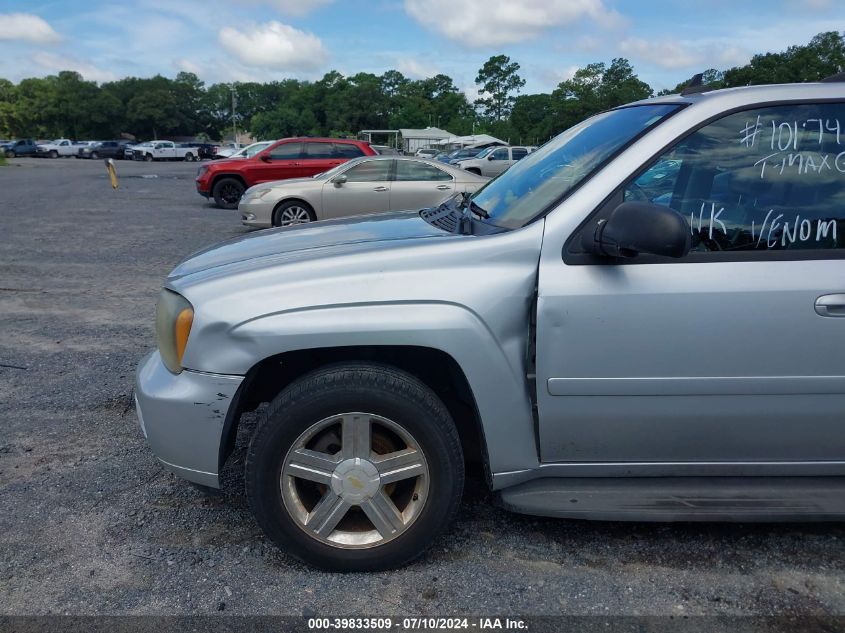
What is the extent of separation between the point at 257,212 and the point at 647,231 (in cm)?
1010

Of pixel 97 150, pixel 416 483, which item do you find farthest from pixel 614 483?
pixel 97 150

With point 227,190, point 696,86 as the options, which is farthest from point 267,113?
point 696,86

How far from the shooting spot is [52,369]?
511 centimetres

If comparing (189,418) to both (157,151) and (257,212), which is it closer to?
(257,212)

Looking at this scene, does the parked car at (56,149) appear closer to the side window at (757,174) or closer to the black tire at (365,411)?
the black tire at (365,411)

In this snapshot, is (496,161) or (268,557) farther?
(496,161)

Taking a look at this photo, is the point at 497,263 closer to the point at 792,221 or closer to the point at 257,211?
the point at 792,221

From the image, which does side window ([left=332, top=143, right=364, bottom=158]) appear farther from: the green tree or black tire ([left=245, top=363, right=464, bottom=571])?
the green tree

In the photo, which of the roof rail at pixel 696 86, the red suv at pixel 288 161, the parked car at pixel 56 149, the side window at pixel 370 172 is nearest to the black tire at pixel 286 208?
the side window at pixel 370 172

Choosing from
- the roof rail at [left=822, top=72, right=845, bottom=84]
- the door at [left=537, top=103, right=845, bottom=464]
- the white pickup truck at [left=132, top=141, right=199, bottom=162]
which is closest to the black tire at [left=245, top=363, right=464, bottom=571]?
the door at [left=537, top=103, right=845, bottom=464]

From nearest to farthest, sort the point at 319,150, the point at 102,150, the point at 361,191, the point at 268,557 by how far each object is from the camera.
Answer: the point at 268,557
the point at 361,191
the point at 319,150
the point at 102,150

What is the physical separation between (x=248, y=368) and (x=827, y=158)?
90.2 inches

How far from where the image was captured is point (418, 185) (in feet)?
37.9

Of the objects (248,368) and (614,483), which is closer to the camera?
(248,368)
